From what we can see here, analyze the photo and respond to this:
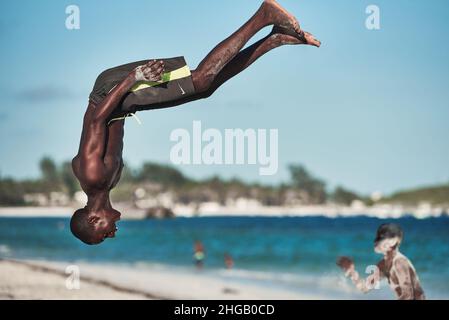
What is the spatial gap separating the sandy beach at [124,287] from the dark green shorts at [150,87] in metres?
7.97

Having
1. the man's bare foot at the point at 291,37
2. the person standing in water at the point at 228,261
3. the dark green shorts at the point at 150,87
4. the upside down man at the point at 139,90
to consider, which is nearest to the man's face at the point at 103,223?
the upside down man at the point at 139,90

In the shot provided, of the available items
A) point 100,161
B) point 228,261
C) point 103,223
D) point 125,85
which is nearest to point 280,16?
point 125,85

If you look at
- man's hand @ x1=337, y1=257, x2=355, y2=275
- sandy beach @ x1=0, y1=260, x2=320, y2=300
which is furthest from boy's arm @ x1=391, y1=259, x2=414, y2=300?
sandy beach @ x1=0, y1=260, x2=320, y2=300

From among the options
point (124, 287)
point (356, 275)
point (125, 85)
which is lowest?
point (356, 275)

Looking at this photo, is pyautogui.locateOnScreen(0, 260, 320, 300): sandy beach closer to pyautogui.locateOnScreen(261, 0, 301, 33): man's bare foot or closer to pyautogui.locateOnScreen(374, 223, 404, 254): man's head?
pyautogui.locateOnScreen(374, 223, 404, 254): man's head

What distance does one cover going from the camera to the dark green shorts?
6.11m

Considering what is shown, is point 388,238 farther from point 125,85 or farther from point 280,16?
point 125,85

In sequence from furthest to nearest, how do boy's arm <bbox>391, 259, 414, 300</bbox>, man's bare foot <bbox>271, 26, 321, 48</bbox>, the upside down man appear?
boy's arm <bbox>391, 259, 414, 300</bbox>
man's bare foot <bbox>271, 26, 321, 48</bbox>
the upside down man

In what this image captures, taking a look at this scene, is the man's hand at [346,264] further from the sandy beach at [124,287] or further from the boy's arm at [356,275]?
the sandy beach at [124,287]

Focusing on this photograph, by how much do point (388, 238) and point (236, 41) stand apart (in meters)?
2.27

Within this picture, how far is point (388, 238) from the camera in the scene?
7383mm

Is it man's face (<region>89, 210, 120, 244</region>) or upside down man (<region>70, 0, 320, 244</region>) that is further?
man's face (<region>89, 210, 120, 244</region>)
